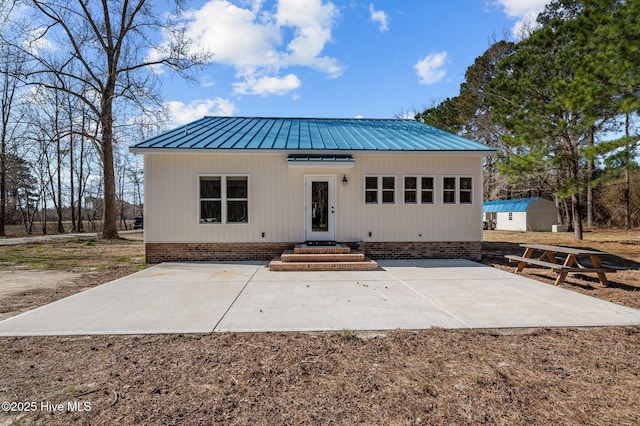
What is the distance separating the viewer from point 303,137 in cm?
1124

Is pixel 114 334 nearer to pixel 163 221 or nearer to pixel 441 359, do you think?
pixel 441 359

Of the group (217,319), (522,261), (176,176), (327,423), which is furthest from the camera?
(176,176)

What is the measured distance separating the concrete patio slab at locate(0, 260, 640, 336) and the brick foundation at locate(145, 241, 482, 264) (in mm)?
2002

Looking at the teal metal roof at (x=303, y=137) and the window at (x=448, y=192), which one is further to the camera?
the window at (x=448, y=192)

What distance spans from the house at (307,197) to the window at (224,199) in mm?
29

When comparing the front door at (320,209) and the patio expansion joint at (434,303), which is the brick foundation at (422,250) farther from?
the patio expansion joint at (434,303)

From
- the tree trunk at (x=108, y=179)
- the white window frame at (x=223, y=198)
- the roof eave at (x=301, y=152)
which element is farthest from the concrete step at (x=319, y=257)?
the tree trunk at (x=108, y=179)

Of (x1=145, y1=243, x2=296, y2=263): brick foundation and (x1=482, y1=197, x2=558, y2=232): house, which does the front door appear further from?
(x1=482, y1=197, x2=558, y2=232): house

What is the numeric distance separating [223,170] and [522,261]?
8.28 meters

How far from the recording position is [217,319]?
4.77 m

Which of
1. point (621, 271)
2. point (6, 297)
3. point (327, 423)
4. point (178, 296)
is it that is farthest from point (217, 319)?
point (621, 271)

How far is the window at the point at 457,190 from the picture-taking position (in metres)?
10.5

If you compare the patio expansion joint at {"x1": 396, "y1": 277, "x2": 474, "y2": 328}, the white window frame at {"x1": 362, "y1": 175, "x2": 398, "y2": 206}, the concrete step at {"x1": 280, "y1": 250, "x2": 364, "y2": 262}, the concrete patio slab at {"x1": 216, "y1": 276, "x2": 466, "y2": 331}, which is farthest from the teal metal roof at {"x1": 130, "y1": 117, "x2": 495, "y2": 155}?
the concrete patio slab at {"x1": 216, "y1": 276, "x2": 466, "y2": 331}

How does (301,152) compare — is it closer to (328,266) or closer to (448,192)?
(328,266)
